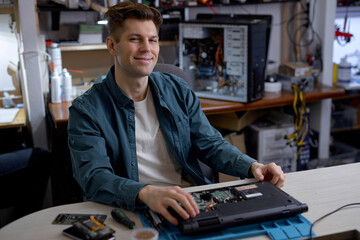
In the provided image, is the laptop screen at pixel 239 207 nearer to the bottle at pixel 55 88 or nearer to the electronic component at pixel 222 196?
the electronic component at pixel 222 196

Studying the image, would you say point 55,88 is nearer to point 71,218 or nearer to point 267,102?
point 267,102

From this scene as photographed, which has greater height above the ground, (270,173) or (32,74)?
(32,74)

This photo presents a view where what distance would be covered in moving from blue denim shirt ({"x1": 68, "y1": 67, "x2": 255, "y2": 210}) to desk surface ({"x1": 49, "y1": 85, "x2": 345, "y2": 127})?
2.63 feet

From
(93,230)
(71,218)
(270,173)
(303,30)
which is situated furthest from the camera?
(303,30)

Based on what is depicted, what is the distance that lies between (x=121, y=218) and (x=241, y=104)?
1.64 metres

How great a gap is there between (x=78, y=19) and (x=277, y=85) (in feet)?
4.74

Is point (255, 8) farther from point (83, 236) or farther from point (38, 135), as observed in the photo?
point (83, 236)

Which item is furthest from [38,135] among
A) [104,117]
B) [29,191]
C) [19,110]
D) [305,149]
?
[305,149]

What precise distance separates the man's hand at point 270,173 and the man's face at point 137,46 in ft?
1.71

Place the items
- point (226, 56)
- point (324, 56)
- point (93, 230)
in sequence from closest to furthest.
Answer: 1. point (93, 230)
2. point (226, 56)
3. point (324, 56)

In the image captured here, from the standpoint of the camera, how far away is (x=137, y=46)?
161 cm

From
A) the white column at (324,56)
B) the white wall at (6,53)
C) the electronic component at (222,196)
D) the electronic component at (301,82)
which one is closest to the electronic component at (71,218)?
the electronic component at (222,196)

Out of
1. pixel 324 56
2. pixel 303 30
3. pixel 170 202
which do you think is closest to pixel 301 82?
pixel 324 56

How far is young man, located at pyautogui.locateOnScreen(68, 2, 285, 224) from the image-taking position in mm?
1456
